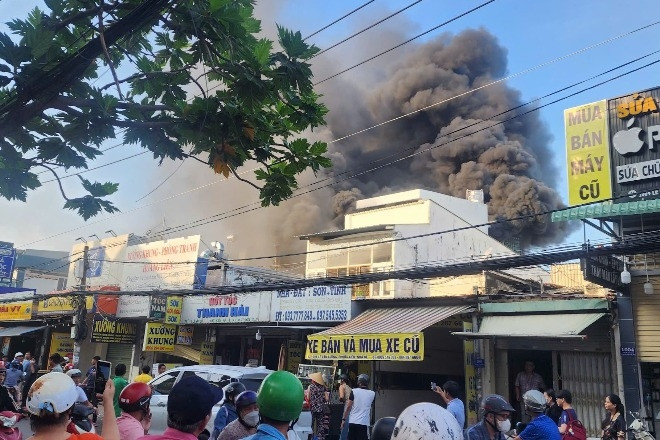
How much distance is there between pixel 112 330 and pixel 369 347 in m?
12.6

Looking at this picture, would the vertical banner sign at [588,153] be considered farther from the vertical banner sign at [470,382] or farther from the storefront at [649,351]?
the vertical banner sign at [470,382]

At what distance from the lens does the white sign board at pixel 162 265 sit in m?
22.3

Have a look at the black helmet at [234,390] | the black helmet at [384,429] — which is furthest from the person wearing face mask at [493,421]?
the black helmet at [384,429]

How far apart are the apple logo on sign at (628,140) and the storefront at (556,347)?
10.8 ft

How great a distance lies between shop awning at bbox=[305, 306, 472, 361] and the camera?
1249cm

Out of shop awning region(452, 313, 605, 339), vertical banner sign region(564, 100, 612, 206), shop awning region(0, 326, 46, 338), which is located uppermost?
vertical banner sign region(564, 100, 612, 206)

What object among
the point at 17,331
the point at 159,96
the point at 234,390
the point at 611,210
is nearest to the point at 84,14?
the point at 159,96

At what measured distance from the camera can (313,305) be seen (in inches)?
647

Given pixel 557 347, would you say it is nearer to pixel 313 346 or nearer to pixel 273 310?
pixel 313 346

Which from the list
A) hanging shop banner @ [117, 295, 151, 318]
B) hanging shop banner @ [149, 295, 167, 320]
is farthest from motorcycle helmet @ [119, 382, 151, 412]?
hanging shop banner @ [117, 295, 151, 318]

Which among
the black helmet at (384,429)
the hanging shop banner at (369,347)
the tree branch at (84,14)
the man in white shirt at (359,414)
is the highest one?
the tree branch at (84,14)

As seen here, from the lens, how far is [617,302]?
11.8m

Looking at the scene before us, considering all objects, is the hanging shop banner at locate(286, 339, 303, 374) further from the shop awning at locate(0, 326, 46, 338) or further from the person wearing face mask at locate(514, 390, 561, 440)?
the shop awning at locate(0, 326, 46, 338)

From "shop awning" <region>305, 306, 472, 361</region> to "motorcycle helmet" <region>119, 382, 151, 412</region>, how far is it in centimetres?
916
